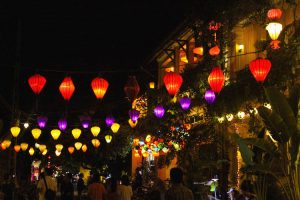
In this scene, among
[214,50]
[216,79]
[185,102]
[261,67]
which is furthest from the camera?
[185,102]

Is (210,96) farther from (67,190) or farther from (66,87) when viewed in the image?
(67,190)

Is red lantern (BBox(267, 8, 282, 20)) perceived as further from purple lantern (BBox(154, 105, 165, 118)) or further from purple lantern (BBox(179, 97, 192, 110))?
purple lantern (BBox(154, 105, 165, 118))

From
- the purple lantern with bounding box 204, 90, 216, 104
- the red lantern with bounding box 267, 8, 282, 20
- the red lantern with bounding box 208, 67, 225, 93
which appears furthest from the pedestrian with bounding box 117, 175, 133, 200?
the red lantern with bounding box 267, 8, 282, 20

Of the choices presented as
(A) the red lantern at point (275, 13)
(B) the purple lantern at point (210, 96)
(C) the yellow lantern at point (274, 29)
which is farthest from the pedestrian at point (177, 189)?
(B) the purple lantern at point (210, 96)

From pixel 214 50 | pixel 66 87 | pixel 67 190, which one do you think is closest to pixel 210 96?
pixel 214 50

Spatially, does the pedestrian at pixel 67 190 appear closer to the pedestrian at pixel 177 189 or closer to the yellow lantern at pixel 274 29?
the yellow lantern at pixel 274 29

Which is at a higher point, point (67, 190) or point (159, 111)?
point (159, 111)

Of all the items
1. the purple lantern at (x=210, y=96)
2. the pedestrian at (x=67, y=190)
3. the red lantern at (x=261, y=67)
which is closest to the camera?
the red lantern at (x=261, y=67)

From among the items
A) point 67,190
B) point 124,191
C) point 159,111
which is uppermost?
point 159,111

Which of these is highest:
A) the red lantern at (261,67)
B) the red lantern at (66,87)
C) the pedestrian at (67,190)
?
the red lantern at (66,87)

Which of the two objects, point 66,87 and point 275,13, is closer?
point 275,13

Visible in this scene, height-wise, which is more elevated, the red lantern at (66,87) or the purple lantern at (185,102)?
the red lantern at (66,87)

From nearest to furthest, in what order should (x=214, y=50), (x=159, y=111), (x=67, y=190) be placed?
(x=214, y=50), (x=67, y=190), (x=159, y=111)

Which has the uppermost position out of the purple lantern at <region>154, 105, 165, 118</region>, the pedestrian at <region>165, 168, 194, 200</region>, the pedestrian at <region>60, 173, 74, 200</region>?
the purple lantern at <region>154, 105, 165, 118</region>
